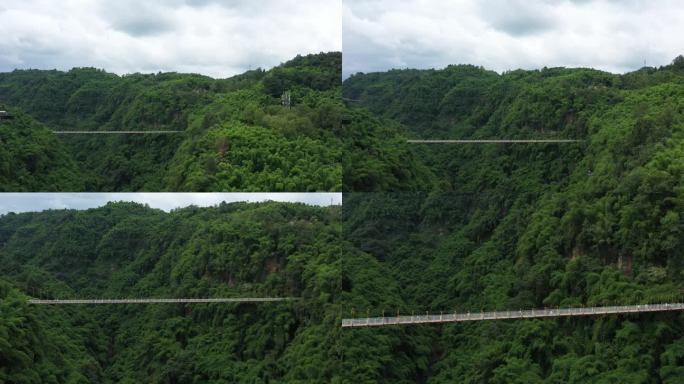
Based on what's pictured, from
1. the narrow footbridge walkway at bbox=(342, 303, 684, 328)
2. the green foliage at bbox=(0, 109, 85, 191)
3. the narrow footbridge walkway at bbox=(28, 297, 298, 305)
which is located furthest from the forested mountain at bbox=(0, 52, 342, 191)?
the narrow footbridge walkway at bbox=(342, 303, 684, 328)

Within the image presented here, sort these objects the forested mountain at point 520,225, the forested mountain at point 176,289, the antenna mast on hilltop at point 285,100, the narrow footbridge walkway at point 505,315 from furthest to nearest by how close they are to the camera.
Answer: the antenna mast on hilltop at point 285,100
the forested mountain at point 176,289
the forested mountain at point 520,225
the narrow footbridge walkway at point 505,315

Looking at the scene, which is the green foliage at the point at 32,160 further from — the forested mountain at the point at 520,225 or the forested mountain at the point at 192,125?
the forested mountain at the point at 520,225

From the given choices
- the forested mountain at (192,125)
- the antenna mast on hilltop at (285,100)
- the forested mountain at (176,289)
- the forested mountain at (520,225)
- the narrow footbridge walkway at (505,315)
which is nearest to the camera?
the narrow footbridge walkway at (505,315)

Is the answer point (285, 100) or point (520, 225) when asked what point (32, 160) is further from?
point (520, 225)

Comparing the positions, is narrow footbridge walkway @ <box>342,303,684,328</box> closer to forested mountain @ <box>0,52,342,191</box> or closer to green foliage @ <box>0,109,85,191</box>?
forested mountain @ <box>0,52,342,191</box>

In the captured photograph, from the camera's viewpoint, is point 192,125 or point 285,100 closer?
point 192,125

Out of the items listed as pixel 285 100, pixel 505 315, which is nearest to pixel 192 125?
pixel 285 100

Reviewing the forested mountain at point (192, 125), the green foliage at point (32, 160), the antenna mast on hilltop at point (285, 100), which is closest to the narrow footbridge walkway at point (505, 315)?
the forested mountain at point (192, 125)
